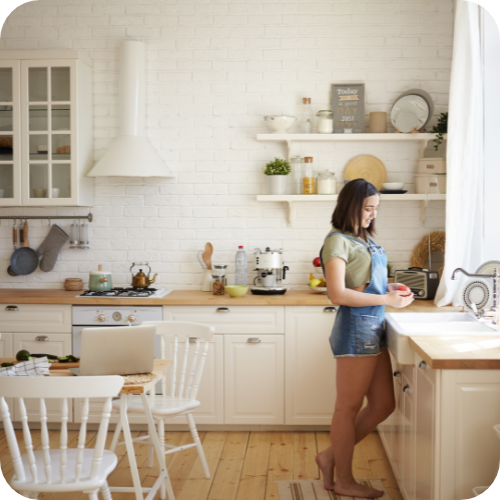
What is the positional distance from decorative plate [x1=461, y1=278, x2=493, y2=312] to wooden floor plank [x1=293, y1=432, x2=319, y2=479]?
1243mm

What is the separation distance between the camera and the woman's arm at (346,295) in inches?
98.4

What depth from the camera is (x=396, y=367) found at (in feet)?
9.53

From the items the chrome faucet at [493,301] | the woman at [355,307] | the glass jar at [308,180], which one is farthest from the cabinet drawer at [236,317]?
the chrome faucet at [493,301]

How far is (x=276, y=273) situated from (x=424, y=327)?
4.45ft

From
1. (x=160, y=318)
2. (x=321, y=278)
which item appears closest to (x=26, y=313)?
(x=160, y=318)

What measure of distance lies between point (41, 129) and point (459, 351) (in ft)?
10.5

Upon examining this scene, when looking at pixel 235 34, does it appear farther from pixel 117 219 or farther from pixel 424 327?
pixel 424 327

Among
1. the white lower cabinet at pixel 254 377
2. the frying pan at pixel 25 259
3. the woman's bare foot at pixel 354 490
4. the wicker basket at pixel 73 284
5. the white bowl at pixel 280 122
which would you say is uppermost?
the white bowl at pixel 280 122

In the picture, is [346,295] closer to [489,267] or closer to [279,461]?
[489,267]

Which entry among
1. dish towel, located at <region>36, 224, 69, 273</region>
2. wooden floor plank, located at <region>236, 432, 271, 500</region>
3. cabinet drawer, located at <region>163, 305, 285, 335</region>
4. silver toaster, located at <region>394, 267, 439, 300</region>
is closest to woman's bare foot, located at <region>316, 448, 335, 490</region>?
wooden floor plank, located at <region>236, 432, 271, 500</region>

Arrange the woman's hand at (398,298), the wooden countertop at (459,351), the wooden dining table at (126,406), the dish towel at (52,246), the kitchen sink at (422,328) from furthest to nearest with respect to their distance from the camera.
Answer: the dish towel at (52,246)
the woman's hand at (398,298)
the kitchen sink at (422,328)
the wooden dining table at (126,406)
the wooden countertop at (459,351)

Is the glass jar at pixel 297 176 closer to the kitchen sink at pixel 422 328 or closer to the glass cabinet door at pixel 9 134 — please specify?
the kitchen sink at pixel 422 328

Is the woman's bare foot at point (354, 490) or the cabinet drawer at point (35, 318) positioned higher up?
the cabinet drawer at point (35, 318)

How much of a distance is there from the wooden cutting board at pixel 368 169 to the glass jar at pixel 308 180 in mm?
263
